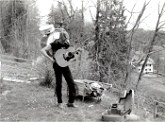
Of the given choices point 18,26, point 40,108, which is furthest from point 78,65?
point 18,26

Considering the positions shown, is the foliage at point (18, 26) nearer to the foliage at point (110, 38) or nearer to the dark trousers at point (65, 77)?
the foliage at point (110, 38)

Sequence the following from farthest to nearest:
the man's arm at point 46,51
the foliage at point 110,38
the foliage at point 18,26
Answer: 1. the foliage at point 18,26
2. the foliage at point 110,38
3. the man's arm at point 46,51

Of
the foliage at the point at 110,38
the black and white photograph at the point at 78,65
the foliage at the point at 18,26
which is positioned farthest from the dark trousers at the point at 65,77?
the foliage at the point at 18,26

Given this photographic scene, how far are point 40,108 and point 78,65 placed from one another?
634 cm

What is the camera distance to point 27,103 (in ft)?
24.4

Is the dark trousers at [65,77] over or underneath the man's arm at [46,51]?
underneath

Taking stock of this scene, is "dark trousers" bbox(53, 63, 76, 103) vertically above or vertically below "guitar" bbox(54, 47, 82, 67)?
Answer: below

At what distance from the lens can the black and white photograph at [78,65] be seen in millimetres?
6473

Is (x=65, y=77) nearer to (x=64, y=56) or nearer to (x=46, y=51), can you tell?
(x=64, y=56)

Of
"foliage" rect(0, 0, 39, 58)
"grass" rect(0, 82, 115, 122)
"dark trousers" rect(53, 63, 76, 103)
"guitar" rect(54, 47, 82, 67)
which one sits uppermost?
"foliage" rect(0, 0, 39, 58)

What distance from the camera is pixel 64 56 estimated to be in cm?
654

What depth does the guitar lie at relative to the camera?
6.45m

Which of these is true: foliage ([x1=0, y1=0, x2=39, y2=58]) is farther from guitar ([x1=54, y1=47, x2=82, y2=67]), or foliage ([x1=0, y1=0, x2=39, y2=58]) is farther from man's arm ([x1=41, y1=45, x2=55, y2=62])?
man's arm ([x1=41, y1=45, x2=55, y2=62])

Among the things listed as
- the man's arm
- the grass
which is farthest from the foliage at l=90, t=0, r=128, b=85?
the man's arm
